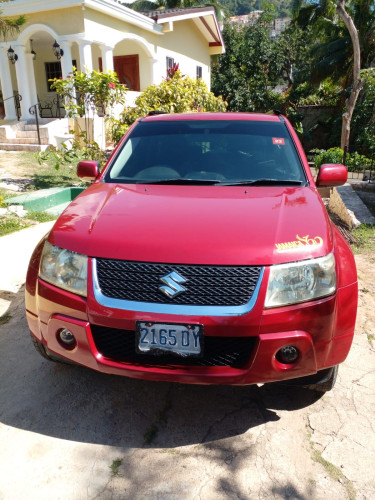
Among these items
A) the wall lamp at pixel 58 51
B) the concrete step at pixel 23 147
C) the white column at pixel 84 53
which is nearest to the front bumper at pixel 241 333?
the concrete step at pixel 23 147

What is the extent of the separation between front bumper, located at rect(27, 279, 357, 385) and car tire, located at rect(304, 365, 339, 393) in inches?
7.4

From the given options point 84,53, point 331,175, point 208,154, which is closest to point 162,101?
→ point 84,53

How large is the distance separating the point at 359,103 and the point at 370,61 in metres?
3.31

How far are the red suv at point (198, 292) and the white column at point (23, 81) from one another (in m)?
13.4

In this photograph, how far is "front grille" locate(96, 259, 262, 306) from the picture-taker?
1988 millimetres

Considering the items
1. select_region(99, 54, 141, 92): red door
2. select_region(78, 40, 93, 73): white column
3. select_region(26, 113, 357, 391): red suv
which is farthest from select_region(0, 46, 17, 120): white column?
select_region(26, 113, 357, 391): red suv

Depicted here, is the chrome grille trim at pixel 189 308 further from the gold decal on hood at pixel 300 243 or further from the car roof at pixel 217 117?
the car roof at pixel 217 117

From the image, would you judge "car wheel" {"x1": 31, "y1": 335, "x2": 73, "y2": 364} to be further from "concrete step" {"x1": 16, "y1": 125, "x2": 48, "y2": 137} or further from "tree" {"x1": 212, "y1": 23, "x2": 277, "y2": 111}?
"tree" {"x1": 212, "y1": 23, "x2": 277, "y2": 111}

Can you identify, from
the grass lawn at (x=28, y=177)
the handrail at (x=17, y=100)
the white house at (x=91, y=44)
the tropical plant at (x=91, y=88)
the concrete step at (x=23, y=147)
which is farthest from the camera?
the handrail at (x=17, y=100)

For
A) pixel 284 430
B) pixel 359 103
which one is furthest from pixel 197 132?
pixel 359 103

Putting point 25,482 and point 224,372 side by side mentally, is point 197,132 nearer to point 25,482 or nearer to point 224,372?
point 224,372

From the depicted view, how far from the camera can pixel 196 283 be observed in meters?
2.00

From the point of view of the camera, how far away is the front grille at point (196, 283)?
1.99 m

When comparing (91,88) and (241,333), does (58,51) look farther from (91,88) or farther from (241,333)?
(241,333)
